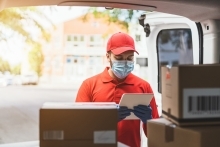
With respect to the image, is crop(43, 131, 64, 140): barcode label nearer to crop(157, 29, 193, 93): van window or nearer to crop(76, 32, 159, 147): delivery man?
crop(76, 32, 159, 147): delivery man

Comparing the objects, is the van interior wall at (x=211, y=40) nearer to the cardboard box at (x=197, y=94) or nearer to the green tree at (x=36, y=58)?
the cardboard box at (x=197, y=94)

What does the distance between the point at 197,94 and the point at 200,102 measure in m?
0.03

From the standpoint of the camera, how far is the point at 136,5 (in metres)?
1.89

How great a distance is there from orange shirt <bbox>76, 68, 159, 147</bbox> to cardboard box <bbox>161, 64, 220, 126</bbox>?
81 cm

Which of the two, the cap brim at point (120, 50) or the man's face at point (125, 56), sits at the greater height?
the cap brim at point (120, 50)

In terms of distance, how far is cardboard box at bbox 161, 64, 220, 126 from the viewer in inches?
49.3

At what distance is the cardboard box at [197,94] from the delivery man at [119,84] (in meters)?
0.76

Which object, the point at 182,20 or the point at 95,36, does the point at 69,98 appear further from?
the point at 182,20

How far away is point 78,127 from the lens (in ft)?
4.23

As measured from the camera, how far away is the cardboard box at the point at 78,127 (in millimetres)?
1283

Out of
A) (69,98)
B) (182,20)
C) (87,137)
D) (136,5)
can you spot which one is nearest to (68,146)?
(87,137)

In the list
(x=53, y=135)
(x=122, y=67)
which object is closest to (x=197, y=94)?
(x=53, y=135)

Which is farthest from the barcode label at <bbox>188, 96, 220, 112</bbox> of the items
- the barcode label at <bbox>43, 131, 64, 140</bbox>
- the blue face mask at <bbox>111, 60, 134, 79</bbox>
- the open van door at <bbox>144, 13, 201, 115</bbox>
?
the open van door at <bbox>144, 13, 201, 115</bbox>

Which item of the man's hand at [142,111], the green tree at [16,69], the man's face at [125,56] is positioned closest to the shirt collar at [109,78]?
the man's face at [125,56]
